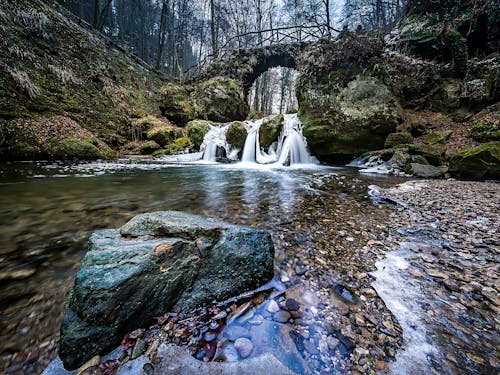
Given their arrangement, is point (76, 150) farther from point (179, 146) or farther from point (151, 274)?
point (151, 274)

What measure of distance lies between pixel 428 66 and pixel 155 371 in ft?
49.9

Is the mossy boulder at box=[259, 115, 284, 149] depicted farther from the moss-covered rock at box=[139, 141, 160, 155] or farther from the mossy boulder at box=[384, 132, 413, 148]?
the moss-covered rock at box=[139, 141, 160, 155]

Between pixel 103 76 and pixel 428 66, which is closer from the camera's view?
pixel 428 66

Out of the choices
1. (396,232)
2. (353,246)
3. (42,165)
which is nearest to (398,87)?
(396,232)

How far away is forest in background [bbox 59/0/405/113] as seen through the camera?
18.4m

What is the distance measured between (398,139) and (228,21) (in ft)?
79.5

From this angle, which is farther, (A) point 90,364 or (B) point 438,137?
(B) point 438,137

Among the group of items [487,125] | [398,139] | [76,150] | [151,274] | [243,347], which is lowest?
[243,347]

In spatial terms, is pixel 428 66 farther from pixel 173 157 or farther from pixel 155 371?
pixel 155 371

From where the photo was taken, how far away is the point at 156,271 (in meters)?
1.42

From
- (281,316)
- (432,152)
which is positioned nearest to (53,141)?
(281,316)

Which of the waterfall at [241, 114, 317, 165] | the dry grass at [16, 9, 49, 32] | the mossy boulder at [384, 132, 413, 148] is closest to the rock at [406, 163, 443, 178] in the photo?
the mossy boulder at [384, 132, 413, 148]

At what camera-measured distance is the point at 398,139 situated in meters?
8.76

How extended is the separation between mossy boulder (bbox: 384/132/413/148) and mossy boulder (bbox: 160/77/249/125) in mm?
12587
